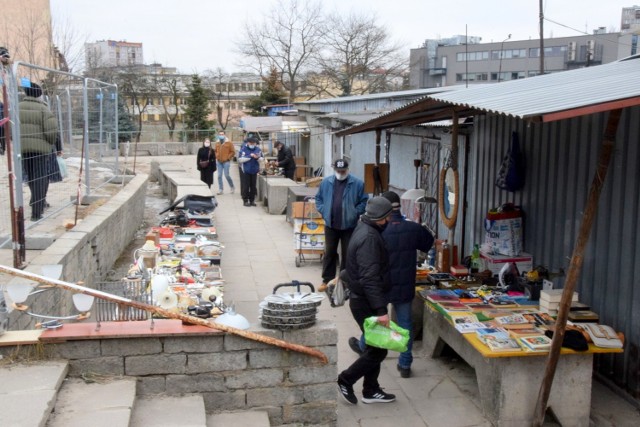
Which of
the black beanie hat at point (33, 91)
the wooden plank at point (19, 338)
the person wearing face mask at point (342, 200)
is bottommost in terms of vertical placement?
the wooden plank at point (19, 338)

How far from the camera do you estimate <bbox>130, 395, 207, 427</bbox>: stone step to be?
180 inches

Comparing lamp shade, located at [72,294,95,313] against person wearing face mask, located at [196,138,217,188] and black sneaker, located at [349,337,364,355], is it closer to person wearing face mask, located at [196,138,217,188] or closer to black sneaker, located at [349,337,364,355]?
black sneaker, located at [349,337,364,355]

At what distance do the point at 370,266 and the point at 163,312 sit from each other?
5.61 ft

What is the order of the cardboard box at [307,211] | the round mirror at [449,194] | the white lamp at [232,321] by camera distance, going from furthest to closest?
the cardboard box at [307,211] < the round mirror at [449,194] < the white lamp at [232,321]

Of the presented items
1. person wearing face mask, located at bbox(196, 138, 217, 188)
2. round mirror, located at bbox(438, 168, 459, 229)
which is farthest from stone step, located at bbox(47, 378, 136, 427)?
person wearing face mask, located at bbox(196, 138, 217, 188)

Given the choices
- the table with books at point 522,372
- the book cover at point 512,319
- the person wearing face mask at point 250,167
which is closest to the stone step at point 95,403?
the table with books at point 522,372

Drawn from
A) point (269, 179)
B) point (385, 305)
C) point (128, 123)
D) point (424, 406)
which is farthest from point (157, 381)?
point (128, 123)

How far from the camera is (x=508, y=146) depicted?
8086 millimetres

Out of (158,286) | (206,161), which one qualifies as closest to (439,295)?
(158,286)

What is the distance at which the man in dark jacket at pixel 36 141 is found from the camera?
332 inches

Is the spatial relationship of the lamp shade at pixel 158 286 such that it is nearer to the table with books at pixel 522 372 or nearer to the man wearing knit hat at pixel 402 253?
the man wearing knit hat at pixel 402 253

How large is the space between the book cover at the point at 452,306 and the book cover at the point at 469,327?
0.39 meters

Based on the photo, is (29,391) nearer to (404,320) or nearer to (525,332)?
(404,320)

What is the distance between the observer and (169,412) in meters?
4.75
